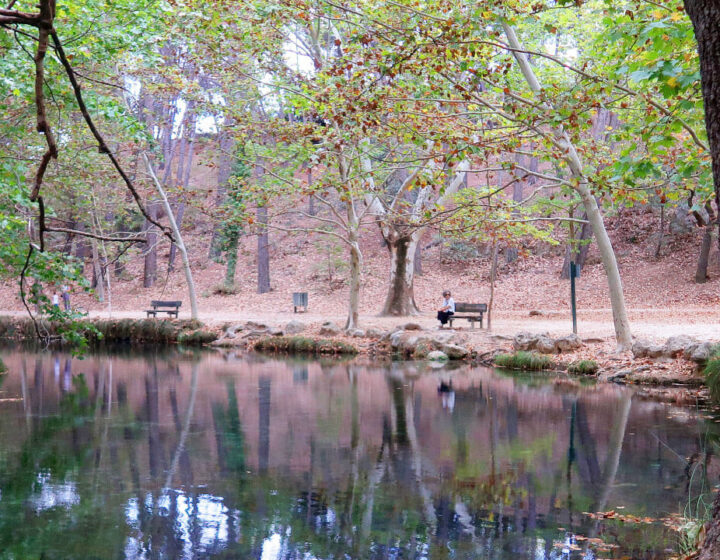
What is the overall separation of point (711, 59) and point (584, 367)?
1204 centimetres

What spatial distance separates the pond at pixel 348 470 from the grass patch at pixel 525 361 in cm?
87

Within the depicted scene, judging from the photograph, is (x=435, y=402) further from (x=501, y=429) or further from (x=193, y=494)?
(x=193, y=494)

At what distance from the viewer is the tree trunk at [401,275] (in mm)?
22406

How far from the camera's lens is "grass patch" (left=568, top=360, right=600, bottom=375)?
14422mm

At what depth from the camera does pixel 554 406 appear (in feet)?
38.7

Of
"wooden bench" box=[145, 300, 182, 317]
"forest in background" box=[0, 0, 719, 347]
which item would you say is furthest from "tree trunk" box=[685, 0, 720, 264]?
"wooden bench" box=[145, 300, 182, 317]

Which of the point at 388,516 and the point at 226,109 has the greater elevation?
the point at 226,109

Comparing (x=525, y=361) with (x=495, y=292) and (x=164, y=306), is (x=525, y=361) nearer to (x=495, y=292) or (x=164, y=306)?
(x=495, y=292)

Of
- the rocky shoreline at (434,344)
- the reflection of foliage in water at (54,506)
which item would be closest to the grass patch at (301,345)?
the rocky shoreline at (434,344)

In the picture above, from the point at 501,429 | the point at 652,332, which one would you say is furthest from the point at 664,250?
the point at 501,429

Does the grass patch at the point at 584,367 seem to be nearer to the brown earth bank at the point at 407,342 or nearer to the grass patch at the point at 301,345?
the brown earth bank at the point at 407,342

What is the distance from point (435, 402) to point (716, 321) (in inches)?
385

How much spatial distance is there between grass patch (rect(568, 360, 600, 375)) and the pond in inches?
28.0

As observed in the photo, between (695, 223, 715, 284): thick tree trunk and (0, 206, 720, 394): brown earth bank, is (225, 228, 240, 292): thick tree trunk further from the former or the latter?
(695, 223, 715, 284): thick tree trunk
